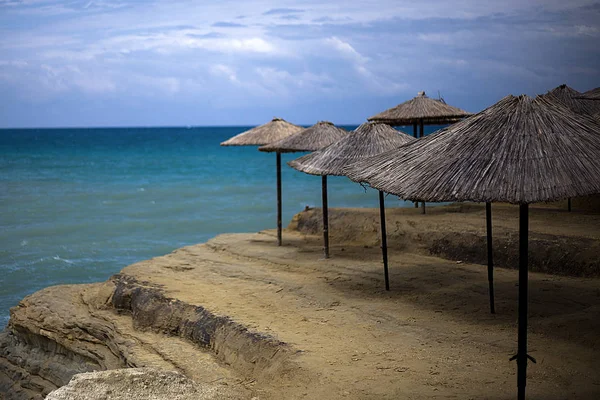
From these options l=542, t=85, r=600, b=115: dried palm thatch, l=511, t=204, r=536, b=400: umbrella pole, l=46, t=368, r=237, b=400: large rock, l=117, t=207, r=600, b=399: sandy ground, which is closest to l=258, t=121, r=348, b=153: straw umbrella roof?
l=117, t=207, r=600, b=399: sandy ground

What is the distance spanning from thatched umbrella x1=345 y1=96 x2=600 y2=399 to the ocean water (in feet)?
27.4

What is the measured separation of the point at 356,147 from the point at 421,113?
13.9ft

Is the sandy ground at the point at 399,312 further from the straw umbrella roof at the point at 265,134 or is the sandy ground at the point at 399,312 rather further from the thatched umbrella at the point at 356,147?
the straw umbrella roof at the point at 265,134

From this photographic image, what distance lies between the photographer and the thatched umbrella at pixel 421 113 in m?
13.0

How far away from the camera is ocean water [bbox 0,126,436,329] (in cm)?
1488

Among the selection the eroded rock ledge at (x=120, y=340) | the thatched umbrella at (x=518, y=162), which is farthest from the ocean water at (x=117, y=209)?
the thatched umbrella at (x=518, y=162)

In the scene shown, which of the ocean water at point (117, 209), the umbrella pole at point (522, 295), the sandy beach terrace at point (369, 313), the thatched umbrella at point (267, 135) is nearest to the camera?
the umbrella pole at point (522, 295)

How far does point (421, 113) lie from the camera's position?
13117mm

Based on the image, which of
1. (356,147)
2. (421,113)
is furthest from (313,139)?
(421,113)

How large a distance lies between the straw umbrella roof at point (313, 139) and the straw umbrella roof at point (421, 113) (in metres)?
2.14

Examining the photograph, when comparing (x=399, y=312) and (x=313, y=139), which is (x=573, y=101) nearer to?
(x=313, y=139)

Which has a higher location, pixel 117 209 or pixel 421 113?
pixel 421 113

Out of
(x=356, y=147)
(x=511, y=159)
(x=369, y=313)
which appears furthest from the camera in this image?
(x=356, y=147)

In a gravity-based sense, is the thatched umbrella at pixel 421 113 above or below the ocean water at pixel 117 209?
above
